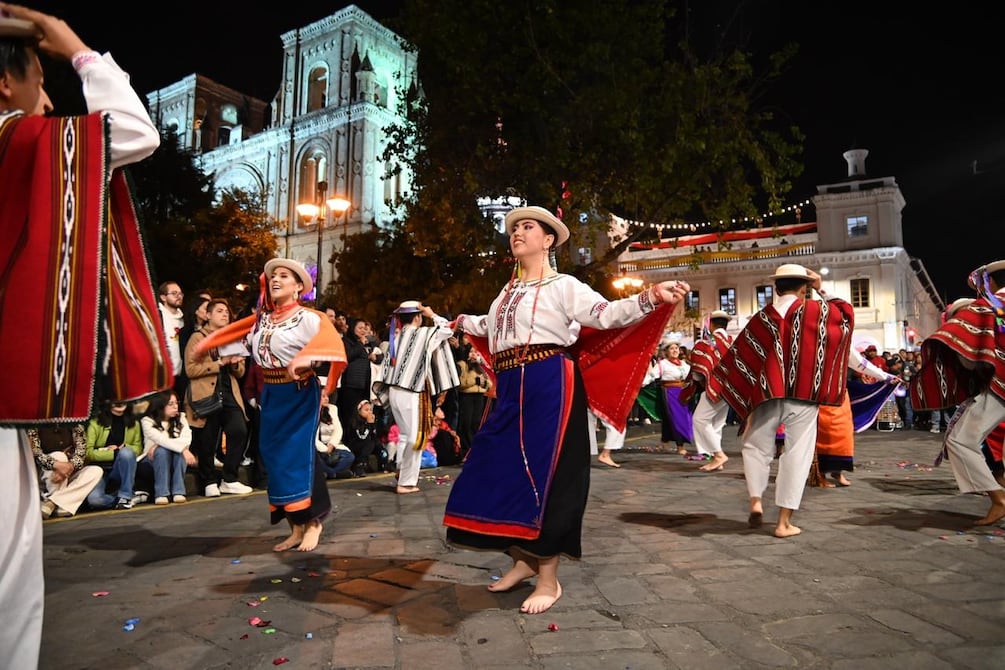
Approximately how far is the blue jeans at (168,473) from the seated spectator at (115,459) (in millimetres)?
188

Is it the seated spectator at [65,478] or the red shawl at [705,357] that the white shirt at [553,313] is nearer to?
the seated spectator at [65,478]

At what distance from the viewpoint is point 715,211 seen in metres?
16.3

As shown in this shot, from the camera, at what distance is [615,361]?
4066 mm

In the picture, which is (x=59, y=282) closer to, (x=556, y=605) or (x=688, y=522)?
(x=556, y=605)

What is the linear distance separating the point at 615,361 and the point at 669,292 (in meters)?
0.67

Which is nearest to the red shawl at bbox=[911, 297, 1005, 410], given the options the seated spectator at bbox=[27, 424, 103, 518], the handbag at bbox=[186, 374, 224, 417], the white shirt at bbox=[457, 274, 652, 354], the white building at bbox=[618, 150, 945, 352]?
the white shirt at bbox=[457, 274, 652, 354]

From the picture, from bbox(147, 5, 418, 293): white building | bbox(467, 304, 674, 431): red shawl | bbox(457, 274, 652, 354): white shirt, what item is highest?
bbox(147, 5, 418, 293): white building

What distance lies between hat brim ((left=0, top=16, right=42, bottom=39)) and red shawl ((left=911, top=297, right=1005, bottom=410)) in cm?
621

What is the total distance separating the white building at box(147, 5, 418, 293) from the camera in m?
50.2

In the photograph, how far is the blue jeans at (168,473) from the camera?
23.4 ft

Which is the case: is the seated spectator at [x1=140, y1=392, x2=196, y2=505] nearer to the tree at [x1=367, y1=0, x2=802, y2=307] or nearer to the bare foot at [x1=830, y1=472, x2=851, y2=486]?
the bare foot at [x1=830, y1=472, x2=851, y2=486]

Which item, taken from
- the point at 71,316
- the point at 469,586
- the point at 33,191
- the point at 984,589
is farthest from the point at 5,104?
the point at 984,589

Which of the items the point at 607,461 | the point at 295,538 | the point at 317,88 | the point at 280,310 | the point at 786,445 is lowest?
the point at 607,461

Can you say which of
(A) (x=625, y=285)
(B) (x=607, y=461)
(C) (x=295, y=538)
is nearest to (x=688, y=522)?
(C) (x=295, y=538)
